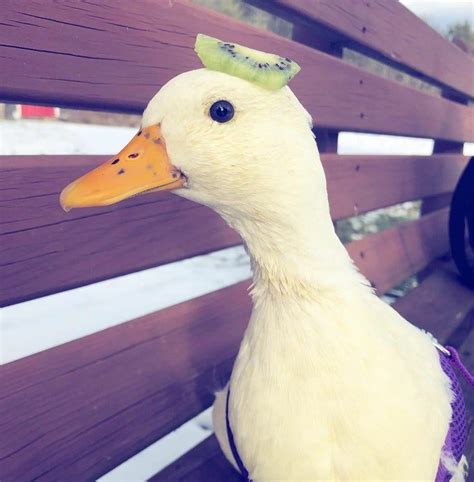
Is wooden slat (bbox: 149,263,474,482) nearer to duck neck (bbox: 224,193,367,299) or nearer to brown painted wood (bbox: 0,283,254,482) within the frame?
Result: brown painted wood (bbox: 0,283,254,482)

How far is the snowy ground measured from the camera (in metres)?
1.54

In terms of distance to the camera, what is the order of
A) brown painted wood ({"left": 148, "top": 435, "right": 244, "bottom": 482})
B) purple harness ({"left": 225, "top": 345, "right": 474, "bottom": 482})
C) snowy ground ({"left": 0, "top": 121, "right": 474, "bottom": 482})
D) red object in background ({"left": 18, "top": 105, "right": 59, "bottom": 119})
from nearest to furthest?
purple harness ({"left": 225, "top": 345, "right": 474, "bottom": 482}) → brown painted wood ({"left": 148, "top": 435, "right": 244, "bottom": 482}) → snowy ground ({"left": 0, "top": 121, "right": 474, "bottom": 482}) → red object in background ({"left": 18, "top": 105, "right": 59, "bottom": 119})

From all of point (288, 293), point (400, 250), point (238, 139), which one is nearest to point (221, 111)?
point (238, 139)

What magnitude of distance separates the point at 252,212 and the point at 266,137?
119 millimetres

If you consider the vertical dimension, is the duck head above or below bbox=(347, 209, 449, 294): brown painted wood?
above

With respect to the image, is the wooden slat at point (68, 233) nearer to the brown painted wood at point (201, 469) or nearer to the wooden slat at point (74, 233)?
the wooden slat at point (74, 233)

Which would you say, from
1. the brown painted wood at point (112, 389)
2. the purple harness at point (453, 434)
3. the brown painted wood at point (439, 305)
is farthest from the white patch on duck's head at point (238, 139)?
the brown painted wood at point (439, 305)

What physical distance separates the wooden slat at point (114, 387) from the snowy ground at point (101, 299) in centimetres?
16

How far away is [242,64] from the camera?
746mm

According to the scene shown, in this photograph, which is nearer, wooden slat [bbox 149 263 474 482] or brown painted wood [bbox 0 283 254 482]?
brown painted wood [bbox 0 283 254 482]

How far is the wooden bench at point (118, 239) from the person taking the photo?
1000 millimetres

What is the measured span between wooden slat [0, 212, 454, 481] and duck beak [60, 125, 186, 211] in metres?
0.47

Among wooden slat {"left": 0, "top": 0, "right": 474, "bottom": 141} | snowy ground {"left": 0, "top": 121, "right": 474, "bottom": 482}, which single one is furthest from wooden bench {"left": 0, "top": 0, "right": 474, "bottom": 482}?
snowy ground {"left": 0, "top": 121, "right": 474, "bottom": 482}

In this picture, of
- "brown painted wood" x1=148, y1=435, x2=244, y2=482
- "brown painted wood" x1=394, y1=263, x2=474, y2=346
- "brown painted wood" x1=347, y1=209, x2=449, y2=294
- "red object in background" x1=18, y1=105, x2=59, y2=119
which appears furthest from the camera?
"brown painted wood" x1=347, y1=209, x2=449, y2=294
